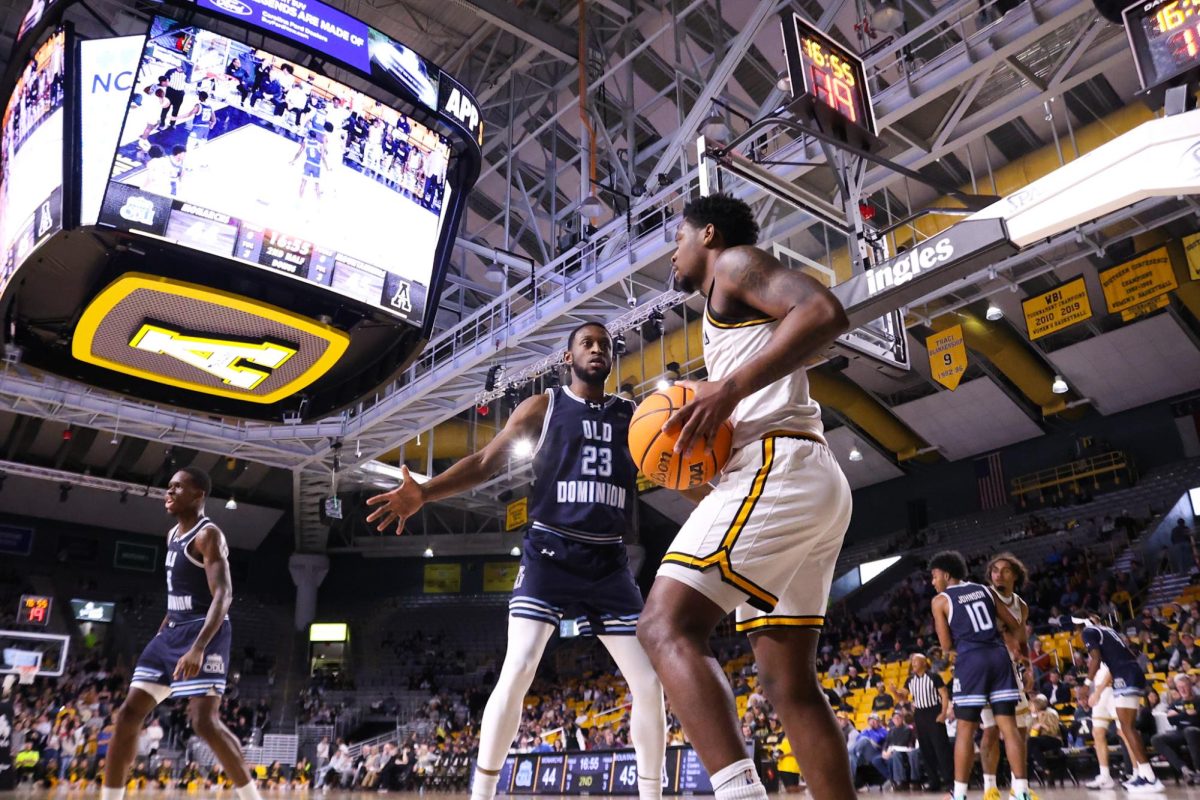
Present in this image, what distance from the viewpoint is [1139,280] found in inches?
531

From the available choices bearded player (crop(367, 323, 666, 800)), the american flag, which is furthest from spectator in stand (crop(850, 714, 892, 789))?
the american flag

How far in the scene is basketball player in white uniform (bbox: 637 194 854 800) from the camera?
84.7 inches

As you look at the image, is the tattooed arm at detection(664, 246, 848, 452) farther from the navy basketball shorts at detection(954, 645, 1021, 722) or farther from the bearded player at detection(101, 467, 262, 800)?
the navy basketball shorts at detection(954, 645, 1021, 722)

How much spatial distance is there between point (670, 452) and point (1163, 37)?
6.27m

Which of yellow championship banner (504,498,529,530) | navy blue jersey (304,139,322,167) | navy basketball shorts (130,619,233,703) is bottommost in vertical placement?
navy basketball shorts (130,619,233,703)

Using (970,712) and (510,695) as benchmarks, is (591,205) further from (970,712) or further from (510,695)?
(510,695)

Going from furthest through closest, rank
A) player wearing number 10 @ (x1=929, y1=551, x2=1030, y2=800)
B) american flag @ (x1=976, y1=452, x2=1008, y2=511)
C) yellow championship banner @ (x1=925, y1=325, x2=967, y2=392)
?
1. american flag @ (x1=976, y1=452, x2=1008, y2=511)
2. yellow championship banner @ (x1=925, y1=325, x2=967, y2=392)
3. player wearing number 10 @ (x1=929, y1=551, x2=1030, y2=800)

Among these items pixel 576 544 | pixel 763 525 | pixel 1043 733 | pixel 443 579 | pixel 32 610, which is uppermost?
pixel 443 579

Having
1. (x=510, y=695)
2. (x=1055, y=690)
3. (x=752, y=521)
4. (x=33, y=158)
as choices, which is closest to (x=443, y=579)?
(x=1055, y=690)

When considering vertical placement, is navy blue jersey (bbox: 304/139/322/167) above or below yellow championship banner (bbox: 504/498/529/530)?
above

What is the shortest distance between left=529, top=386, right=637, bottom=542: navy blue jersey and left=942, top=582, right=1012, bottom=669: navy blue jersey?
307 cm

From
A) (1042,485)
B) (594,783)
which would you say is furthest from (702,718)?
(1042,485)

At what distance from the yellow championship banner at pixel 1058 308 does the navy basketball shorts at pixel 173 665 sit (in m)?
12.5

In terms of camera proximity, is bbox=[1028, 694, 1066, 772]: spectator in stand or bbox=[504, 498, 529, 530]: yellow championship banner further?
bbox=[504, 498, 529, 530]: yellow championship banner
